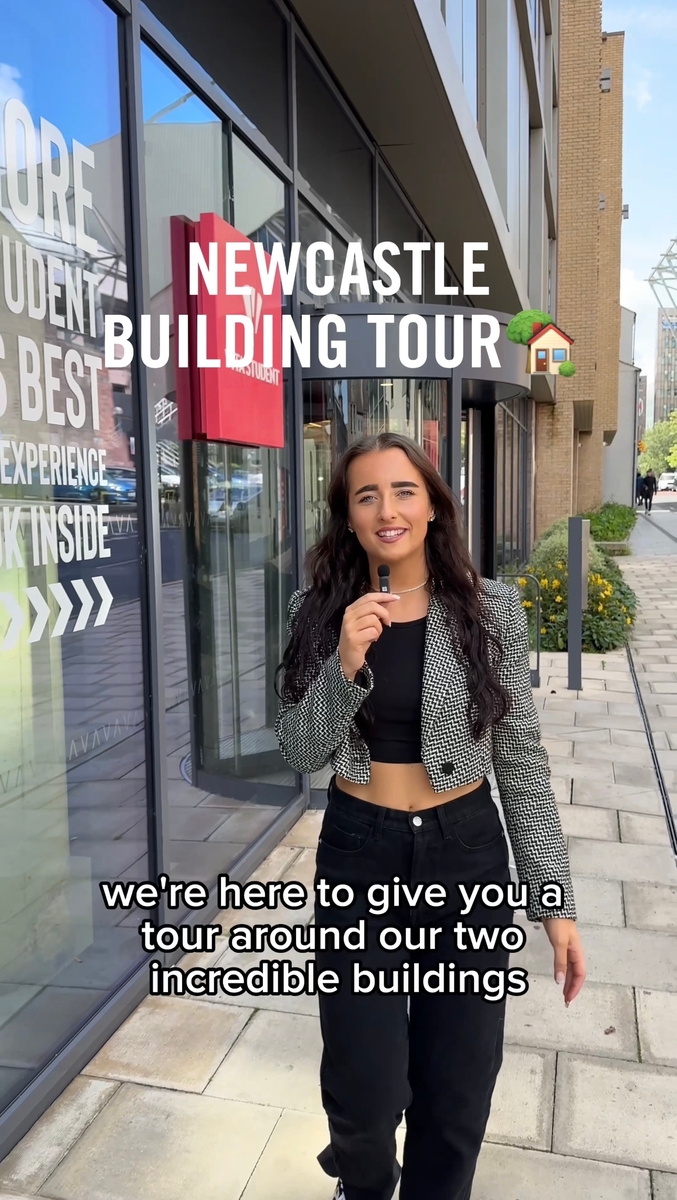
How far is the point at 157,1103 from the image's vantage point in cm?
295

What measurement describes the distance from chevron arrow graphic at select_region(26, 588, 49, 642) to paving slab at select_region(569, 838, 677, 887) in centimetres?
303

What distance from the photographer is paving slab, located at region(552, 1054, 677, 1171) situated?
8.95 feet

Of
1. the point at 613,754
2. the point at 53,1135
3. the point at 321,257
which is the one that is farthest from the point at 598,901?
the point at 321,257

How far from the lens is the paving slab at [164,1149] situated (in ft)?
8.54

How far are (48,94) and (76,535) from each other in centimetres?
136

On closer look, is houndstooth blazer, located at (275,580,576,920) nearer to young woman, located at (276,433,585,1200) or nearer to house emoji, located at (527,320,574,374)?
young woman, located at (276,433,585,1200)

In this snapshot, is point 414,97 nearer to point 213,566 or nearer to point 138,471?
point 213,566

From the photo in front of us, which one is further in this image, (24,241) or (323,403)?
(323,403)

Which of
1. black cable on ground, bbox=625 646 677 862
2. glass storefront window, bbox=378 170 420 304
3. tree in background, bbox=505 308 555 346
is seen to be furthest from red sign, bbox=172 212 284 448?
tree in background, bbox=505 308 555 346

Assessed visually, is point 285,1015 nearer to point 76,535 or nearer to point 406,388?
point 76,535

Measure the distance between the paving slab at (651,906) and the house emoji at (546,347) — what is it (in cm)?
749

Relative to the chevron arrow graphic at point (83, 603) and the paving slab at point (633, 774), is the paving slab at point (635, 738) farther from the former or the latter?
the chevron arrow graphic at point (83, 603)

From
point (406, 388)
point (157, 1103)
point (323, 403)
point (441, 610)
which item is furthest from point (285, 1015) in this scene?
point (406, 388)

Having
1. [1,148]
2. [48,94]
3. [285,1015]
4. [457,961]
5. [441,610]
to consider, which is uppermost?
[48,94]
